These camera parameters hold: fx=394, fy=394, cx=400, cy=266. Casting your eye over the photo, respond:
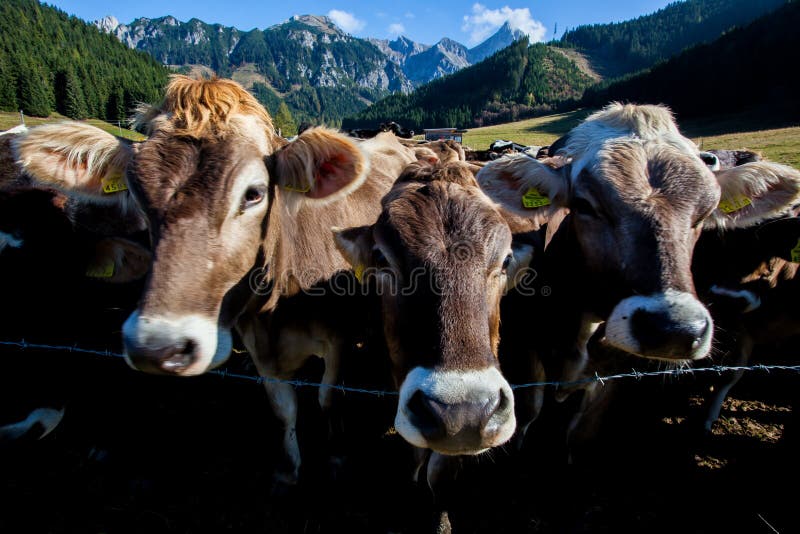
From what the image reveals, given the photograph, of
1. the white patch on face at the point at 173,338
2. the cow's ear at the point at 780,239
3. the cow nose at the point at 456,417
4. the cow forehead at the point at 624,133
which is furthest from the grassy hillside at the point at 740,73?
the white patch on face at the point at 173,338

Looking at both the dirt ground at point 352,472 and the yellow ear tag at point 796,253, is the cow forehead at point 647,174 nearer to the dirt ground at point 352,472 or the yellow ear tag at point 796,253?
the yellow ear tag at point 796,253

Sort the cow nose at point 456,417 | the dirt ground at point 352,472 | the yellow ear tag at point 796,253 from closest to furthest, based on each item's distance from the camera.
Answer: the cow nose at point 456,417
the dirt ground at point 352,472
the yellow ear tag at point 796,253

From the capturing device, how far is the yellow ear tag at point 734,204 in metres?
3.40

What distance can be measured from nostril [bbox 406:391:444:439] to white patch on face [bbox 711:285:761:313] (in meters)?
3.86

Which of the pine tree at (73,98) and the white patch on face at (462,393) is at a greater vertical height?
the pine tree at (73,98)

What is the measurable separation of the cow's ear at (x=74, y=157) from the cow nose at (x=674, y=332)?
3845mm

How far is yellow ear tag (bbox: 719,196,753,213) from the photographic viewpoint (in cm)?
340

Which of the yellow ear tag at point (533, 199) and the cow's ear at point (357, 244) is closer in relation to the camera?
the cow's ear at point (357, 244)

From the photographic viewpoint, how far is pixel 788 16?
61.3 m

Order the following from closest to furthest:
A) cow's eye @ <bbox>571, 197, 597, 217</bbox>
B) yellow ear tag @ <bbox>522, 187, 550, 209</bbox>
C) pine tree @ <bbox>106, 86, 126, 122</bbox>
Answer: cow's eye @ <bbox>571, 197, 597, 217</bbox> → yellow ear tag @ <bbox>522, 187, 550, 209</bbox> → pine tree @ <bbox>106, 86, 126, 122</bbox>

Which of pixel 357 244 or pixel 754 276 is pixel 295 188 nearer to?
pixel 357 244

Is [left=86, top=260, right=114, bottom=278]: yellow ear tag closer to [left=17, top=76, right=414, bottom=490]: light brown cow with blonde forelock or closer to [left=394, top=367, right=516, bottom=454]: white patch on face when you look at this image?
[left=17, top=76, right=414, bottom=490]: light brown cow with blonde forelock

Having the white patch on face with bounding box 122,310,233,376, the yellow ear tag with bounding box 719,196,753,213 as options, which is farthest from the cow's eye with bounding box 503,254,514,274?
the yellow ear tag with bounding box 719,196,753,213

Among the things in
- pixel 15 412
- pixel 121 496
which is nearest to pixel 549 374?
pixel 121 496
